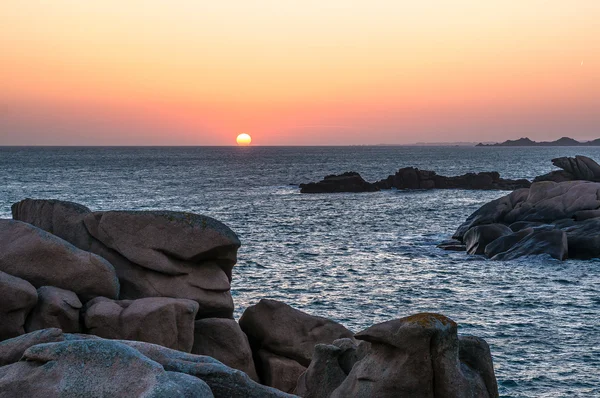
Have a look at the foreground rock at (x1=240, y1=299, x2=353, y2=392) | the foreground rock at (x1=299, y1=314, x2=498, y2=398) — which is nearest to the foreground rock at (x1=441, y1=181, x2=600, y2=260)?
the foreground rock at (x1=240, y1=299, x2=353, y2=392)

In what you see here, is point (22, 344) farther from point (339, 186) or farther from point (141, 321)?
point (339, 186)

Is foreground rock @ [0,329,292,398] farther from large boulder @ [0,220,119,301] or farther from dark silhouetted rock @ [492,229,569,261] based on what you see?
dark silhouetted rock @ [492,229,569,261]

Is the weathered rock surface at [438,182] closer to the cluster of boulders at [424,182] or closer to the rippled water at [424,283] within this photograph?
the cluster of boulders at [424,182]

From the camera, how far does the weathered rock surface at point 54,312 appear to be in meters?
16.8

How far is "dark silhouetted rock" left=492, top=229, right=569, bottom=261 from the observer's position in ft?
154

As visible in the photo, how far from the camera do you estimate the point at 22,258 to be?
18.1 meters

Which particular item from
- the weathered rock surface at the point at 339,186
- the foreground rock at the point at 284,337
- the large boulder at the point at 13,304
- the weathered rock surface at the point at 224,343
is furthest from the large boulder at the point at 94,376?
the weathered rock surface at the point at 339,186

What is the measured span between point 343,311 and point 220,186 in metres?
95.7

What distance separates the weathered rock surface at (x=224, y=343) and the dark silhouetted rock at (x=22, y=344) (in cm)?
840

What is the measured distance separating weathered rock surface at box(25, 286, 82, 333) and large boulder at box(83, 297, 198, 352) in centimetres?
33

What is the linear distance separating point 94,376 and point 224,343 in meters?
11.2

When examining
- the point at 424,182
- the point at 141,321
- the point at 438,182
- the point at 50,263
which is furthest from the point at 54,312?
the point at 438,182

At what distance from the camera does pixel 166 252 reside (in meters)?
20.5

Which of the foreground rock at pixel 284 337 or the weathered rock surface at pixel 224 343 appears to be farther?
the foreground rock at pixel 284 337
